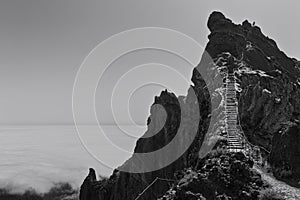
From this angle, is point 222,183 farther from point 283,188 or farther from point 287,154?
point 287,154

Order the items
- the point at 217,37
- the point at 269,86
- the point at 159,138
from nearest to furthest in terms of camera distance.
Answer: the point at 269,86, the point at 217,37, the point at 159,138

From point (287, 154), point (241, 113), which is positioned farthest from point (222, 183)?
point (241, 113)

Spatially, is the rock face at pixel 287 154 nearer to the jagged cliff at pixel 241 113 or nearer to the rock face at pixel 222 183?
the jagged cliff at pixel 241 113

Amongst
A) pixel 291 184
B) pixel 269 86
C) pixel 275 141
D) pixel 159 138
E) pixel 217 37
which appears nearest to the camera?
pixel 291 184

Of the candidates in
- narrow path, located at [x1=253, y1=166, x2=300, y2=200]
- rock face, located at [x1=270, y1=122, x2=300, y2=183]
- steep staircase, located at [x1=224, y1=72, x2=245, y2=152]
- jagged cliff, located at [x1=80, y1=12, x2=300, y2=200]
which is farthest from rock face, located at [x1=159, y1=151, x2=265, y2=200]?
steep staircase, located at [x1=224, y1=72, x2=245, y2=152]

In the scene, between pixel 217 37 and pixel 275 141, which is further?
pixel 217 37

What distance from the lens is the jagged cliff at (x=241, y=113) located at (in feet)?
124

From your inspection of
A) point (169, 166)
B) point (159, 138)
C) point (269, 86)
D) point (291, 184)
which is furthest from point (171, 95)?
point (291, 184)

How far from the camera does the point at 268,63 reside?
226ft

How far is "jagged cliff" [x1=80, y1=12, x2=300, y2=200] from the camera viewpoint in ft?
124

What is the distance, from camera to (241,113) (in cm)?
5081

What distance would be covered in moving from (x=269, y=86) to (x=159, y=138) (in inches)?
1340

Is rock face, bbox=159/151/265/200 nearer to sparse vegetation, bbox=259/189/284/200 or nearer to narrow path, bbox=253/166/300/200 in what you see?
sparse vegetation, bbox=259/189/284/200

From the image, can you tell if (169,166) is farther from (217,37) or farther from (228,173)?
(228,173)
